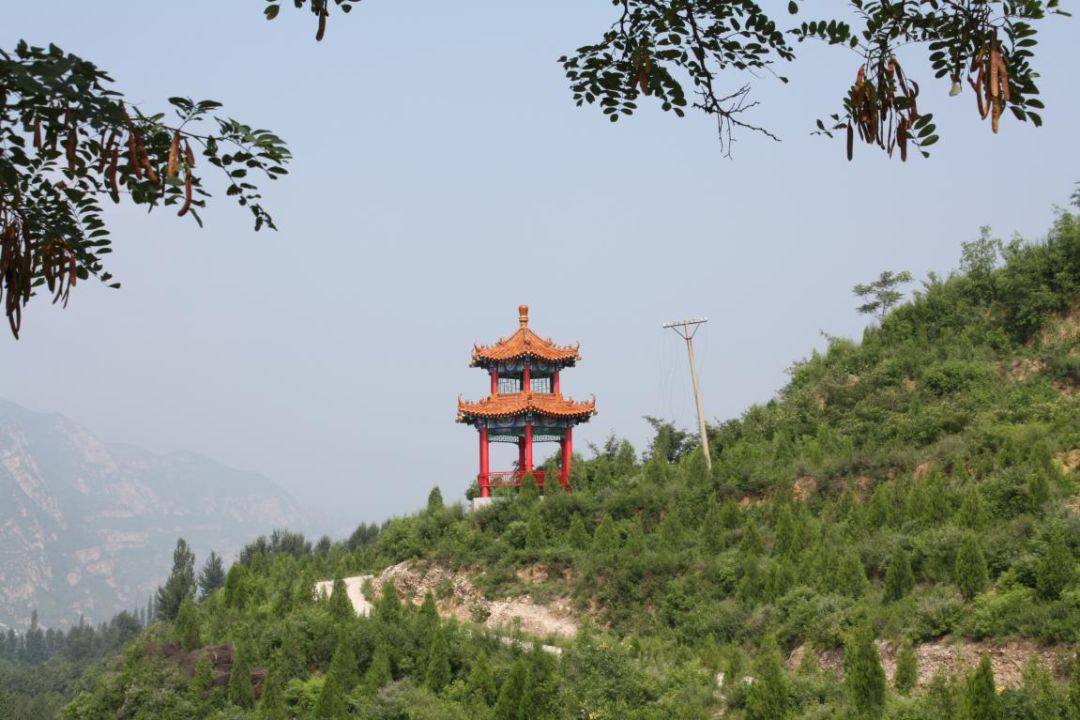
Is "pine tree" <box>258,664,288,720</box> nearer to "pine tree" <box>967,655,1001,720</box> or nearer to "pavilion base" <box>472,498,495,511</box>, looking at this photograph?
"pavilion base" <box>472,498,495,511</box>

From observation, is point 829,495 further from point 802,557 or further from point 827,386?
point 827,386

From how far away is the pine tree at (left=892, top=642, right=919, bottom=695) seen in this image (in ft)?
40.4

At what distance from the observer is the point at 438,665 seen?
15.6 m

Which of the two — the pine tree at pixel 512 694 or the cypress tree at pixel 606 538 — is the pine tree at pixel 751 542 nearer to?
the cypress tree at pixel 606 538

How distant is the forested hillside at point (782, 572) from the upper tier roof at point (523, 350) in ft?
7.09

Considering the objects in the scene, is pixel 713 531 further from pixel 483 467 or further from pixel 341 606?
pixel 483 467

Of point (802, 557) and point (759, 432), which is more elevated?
point (759, 432)

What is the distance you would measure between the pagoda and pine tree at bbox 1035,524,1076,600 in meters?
10.8

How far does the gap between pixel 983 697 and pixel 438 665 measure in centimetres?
730

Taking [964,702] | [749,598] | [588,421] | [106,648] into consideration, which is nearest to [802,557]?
[749,598]

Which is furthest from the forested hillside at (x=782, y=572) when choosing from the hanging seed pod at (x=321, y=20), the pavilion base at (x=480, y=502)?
the hanging seed pod at (x=321, y=20)

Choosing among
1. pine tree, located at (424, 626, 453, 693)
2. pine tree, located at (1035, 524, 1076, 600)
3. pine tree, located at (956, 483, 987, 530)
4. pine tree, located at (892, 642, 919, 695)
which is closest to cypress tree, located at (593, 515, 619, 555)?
pine tree, located at (424, 626, 453, 693)

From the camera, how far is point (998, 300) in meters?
22.8

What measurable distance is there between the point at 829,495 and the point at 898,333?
6036 mm
